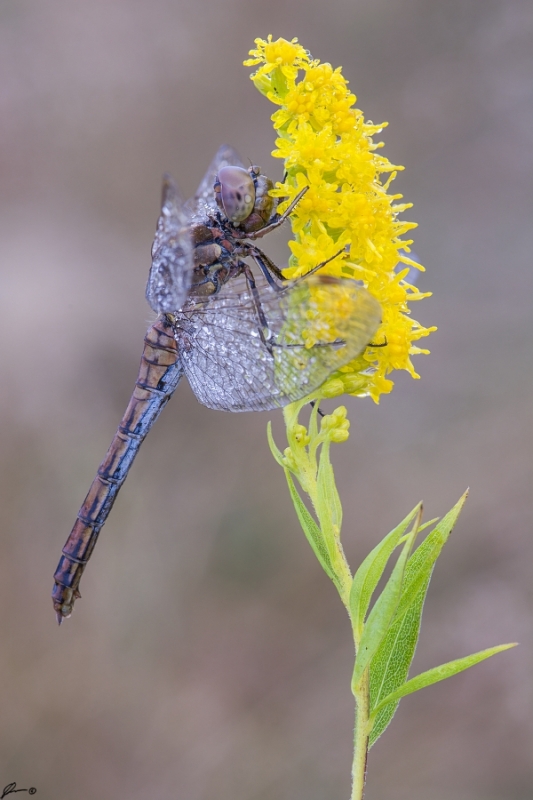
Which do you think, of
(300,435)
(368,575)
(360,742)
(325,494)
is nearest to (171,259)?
(300,435)

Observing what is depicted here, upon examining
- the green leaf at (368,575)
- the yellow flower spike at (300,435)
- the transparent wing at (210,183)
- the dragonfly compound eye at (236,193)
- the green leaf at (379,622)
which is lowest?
the green leaf at (379,622)

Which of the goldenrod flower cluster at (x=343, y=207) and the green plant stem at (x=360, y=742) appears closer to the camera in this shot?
the green plant stem at (x=360, y=742)

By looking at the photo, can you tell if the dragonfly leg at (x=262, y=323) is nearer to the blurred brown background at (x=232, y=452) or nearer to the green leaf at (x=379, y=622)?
the green leaf at (x=379, y=622)

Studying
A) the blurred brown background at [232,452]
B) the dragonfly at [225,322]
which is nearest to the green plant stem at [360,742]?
the dragonfly at [225,322]

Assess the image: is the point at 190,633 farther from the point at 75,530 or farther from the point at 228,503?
the point at 75,530

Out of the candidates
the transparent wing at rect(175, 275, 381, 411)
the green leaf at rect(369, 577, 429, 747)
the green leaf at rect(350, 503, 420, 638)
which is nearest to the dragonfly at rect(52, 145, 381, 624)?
the transparent wing at rect(175, 275, 381, 411)

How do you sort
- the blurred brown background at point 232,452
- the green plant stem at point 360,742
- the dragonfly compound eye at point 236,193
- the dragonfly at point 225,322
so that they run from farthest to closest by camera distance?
the blurred brown background at point 232,452 < the dragonfly compound eye at point 236,193 < the dragonfly at point 225,322 < the green plant stem at point 360,742

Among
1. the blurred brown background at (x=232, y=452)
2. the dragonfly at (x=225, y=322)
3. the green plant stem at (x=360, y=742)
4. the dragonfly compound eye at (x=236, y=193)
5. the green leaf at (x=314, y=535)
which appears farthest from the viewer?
the blurred brown background at (x=232, y=452)

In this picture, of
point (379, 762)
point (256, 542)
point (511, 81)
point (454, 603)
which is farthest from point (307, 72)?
point (511, 81)
